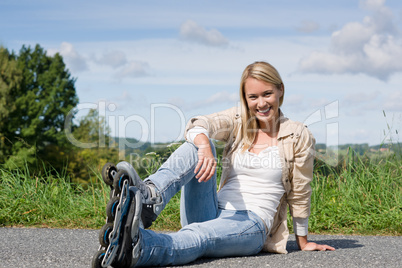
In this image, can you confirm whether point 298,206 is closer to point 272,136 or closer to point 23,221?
point 272,136

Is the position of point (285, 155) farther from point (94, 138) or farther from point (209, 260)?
point (94, 138)

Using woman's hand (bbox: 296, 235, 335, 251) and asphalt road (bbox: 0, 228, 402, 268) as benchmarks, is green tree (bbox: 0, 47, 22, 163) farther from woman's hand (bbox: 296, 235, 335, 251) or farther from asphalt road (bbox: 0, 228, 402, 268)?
woman's hand (bbox: 296, 235, 335, 251)

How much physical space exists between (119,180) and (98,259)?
0.42 metres

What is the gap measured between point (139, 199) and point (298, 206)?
4.57 feet

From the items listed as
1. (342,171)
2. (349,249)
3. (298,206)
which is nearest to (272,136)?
(298,206)

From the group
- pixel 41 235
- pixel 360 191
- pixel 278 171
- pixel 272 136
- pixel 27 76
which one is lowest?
pixel 41 235

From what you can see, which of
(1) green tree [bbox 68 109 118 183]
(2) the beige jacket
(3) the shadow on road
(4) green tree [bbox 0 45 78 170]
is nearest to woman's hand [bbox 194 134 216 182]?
(2) the beige jacket

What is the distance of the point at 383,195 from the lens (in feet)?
16.6

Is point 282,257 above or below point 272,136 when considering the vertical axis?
below

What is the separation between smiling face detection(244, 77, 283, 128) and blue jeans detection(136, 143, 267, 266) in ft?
1.91

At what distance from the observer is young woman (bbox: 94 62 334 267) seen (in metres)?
2.71

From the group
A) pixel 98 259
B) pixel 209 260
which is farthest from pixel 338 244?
pixel 98 259

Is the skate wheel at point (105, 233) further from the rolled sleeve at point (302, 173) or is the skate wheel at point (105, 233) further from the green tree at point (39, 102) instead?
the green tree at point (39, 102)

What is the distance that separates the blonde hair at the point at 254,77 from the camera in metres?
3.04
